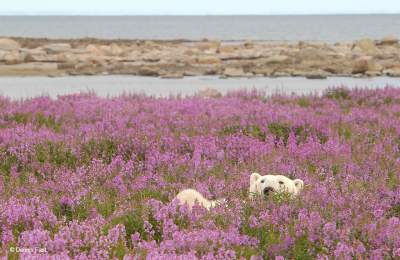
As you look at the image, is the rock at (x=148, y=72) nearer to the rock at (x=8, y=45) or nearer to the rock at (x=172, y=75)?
the rock at (x=172, y=75)

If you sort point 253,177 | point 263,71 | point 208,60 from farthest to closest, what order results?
point 208,60, point 263,71, point 253,177

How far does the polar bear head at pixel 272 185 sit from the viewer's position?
6.70 m

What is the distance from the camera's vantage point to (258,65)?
4628cm

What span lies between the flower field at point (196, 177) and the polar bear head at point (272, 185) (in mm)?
153

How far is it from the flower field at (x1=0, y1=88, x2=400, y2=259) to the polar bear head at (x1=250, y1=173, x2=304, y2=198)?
153mm

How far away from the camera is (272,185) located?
671 centimetres

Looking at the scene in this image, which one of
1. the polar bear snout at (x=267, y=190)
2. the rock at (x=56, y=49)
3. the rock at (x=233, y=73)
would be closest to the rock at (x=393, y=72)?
Result: the rock at (x=233, y=73)

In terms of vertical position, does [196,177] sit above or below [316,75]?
above

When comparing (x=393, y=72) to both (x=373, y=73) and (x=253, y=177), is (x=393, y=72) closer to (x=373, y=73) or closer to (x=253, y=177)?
(x=373, y=73)

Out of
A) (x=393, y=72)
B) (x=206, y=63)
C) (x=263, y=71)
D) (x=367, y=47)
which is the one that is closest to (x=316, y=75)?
(x=263, y=71)

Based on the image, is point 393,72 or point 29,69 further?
point 29,69

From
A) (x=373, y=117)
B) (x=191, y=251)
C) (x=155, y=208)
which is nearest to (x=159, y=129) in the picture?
(x=373, y=117)

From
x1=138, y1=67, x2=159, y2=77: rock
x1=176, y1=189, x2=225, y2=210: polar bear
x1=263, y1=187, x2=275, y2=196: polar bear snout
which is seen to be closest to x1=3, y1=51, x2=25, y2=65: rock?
x1=138, y1=67, x2=159, y2=77: rock

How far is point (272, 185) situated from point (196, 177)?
131 cm
